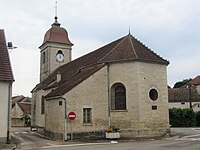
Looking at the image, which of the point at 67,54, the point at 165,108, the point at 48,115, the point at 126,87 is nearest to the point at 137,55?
the point at 126,87

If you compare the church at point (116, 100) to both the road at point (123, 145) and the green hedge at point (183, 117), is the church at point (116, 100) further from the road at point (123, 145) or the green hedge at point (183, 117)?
the green hedge at point (183, 117)

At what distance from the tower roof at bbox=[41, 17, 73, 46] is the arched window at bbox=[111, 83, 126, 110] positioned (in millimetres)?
18032

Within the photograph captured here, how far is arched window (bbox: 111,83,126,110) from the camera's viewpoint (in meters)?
23.0

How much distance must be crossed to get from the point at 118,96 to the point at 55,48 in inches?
728

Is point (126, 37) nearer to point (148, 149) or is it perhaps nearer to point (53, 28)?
point (148, 149)

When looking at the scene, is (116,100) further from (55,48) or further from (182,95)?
(182,95)

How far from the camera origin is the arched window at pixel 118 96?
75.5 feet

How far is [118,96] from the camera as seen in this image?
76.6ft

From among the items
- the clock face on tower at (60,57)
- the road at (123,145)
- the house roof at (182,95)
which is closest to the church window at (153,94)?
the road at (123,145)

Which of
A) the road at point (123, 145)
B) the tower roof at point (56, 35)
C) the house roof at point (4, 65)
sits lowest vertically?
the road at point (123, 145)

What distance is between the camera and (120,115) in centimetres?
2248

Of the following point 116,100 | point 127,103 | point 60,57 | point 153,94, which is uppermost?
point 60,57

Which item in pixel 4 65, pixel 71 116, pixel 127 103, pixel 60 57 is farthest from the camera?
pixel 60 57

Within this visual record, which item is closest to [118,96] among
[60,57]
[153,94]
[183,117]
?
[153,94]
